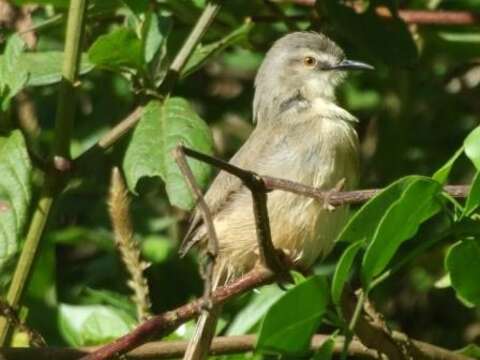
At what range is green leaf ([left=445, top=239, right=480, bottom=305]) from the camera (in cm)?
330

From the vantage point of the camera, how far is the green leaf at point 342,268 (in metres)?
3.07

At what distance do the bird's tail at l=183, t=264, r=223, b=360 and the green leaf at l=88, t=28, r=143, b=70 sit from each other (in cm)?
94

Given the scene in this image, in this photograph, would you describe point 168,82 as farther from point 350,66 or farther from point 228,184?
point 350,66

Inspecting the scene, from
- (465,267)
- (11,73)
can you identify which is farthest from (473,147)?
(11,73)

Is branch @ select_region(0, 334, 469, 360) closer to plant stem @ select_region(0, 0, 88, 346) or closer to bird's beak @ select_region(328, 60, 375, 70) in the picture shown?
plant stem @ select_region(0, 0, 88, 346)

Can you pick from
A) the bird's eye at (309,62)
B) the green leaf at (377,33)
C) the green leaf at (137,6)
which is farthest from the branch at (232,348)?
the bird's eye at (309,62)

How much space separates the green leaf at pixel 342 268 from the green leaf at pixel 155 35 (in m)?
1.78

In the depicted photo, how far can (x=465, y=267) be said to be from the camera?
3373 mm

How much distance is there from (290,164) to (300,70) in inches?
38.8

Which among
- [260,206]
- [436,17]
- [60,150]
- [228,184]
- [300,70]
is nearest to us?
[260,206]

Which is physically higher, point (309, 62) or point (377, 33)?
point (377, 33)

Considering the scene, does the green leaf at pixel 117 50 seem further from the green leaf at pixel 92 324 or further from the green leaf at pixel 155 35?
the green leaf at pixel 92 324

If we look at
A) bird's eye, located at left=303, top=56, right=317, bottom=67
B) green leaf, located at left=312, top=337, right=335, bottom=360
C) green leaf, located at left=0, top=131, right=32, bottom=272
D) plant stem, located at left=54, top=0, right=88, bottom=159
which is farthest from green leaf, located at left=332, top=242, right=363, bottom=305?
bird's eye, located at left=303, top=56, right=317, bottom=67

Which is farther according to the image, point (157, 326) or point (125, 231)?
point (125, 231)
